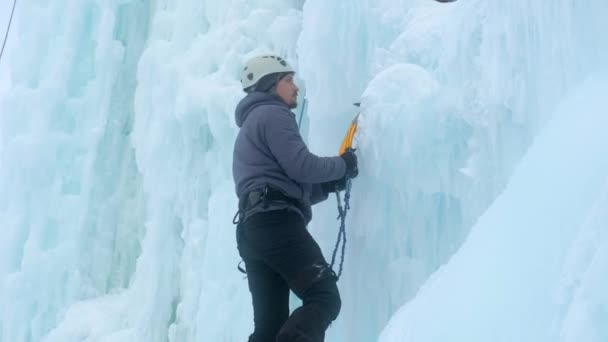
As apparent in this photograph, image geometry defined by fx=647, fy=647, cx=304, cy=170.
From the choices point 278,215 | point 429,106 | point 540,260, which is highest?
point 429,106

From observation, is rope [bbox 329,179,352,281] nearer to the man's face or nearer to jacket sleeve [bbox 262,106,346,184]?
jacket sleeve [bbox 262,106,346,184]

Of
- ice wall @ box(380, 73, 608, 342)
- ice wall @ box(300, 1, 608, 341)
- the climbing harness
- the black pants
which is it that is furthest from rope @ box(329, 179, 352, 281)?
ice wall @ box(380, 73, 608, 342)

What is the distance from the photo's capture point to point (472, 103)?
9.33 feet

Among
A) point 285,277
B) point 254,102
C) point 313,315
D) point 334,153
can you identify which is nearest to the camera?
point 313,315

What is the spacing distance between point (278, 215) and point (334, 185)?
1.45 ft

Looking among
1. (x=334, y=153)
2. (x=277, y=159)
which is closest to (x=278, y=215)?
(x=277, y=159)

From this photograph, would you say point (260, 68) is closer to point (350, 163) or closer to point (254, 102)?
point (254, 102)

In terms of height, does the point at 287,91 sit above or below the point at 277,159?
above

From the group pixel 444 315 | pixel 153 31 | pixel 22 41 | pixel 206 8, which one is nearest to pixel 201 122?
pixel 206 8

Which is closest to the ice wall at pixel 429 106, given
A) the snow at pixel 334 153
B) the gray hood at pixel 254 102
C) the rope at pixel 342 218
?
the snow at pixel 334 153

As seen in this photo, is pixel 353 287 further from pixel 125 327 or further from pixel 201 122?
pixel 125 327

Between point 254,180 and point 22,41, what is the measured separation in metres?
5.29

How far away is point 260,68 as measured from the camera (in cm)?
297

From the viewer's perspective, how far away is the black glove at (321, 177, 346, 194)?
3002mm
